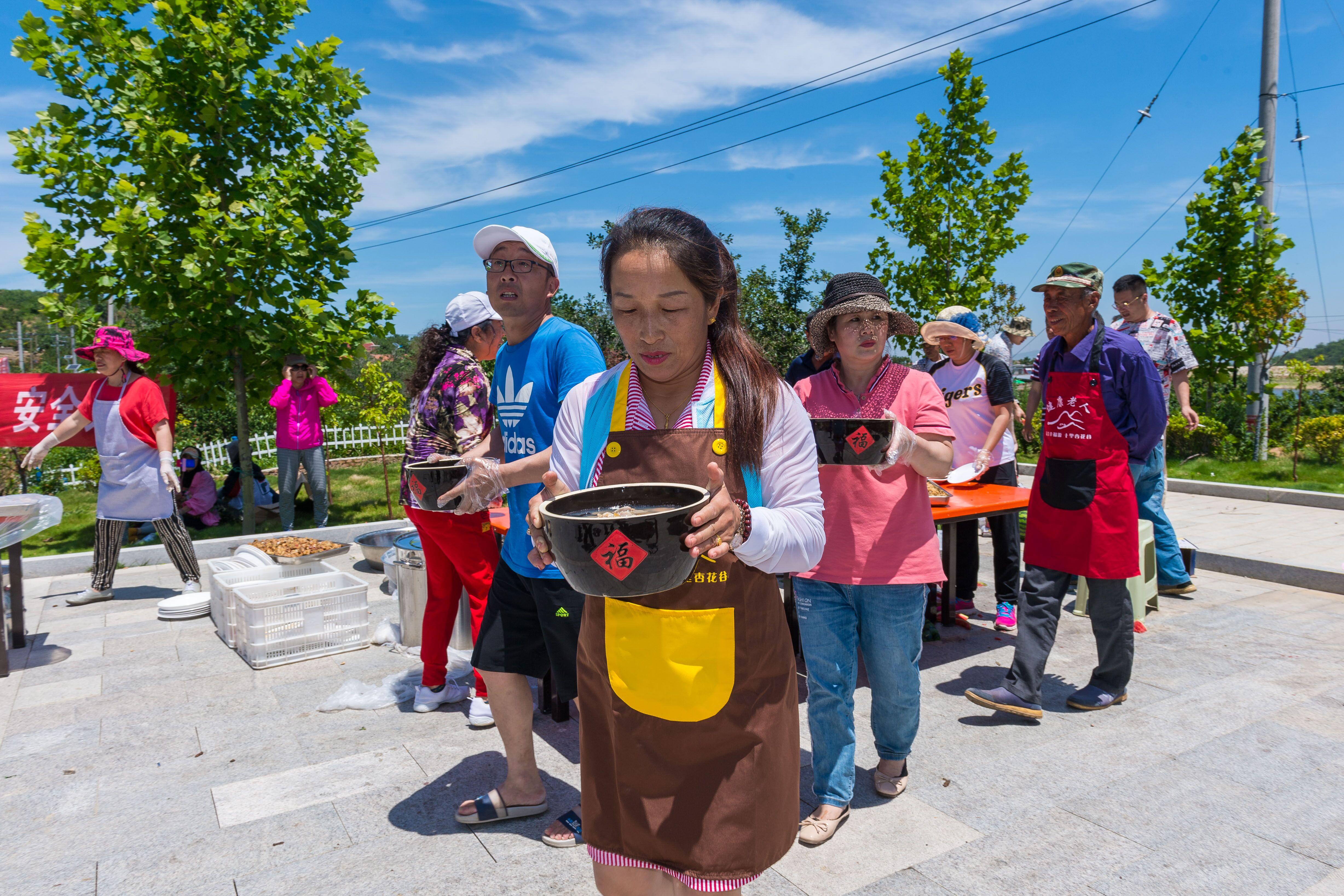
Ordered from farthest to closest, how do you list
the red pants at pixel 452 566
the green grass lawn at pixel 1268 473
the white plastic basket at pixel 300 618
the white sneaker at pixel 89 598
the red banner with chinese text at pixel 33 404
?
the green grass lawn at pixel 1268 473 < the red banner with chinese text at pixel 33 404 < the white sneaker at pixel 89 598 < the white plastic basket at pixel 300 618 < the red pants at pixel 452 566

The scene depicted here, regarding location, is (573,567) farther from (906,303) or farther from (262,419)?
(262,419)

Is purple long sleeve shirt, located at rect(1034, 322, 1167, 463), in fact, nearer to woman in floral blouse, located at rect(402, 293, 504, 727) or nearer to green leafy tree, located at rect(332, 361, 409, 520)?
woman in floral blouse, located at rect(402, 293, 504, 727)

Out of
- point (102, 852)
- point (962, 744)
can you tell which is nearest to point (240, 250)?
point (102, 852)

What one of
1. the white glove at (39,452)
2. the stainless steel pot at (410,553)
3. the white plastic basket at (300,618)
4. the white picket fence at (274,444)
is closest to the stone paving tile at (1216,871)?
the stainless steel pot at (410,553)

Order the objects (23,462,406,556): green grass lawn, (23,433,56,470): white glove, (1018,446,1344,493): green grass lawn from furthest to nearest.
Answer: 1. (1018,446,1344,493): green grass lawn
2. (23,462,406,556): green grass lawn
3. (23,433,56,470): white glove

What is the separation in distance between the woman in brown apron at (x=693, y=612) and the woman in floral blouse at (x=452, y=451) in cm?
175

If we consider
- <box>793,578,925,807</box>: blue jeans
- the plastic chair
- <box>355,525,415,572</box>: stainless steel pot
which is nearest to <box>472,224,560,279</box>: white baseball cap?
<box>793,578,925,807</box>: blue jeans

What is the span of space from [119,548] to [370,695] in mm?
3410

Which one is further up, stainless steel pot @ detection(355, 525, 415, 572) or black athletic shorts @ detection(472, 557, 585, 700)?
black athletic shorts @ detection(472, 557, 585, 700)

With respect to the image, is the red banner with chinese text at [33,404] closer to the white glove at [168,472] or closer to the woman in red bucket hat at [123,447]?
the woman in red bucket hat at [123,447]

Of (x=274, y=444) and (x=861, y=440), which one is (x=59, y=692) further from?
(x=274, y=444)

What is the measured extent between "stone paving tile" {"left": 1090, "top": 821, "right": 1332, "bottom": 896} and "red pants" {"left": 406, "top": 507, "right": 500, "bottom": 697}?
2428 mm

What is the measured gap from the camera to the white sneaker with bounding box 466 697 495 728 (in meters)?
3.74

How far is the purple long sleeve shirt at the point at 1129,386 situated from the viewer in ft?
11.6
